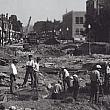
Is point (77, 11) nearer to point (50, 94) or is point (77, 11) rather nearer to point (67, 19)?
point (67, 19)

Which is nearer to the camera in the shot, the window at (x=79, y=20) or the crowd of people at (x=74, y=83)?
the crowd of people at (x=74, y=83)

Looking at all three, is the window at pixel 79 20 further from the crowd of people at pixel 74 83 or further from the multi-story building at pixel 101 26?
the crowd of people at pixel 74 83

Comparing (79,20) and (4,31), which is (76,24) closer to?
(79,20)

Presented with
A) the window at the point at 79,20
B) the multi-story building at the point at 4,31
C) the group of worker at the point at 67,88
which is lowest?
the group of worker at the point at 67,88

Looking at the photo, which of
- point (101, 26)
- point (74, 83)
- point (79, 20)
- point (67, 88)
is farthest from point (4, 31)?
point (74, 83)

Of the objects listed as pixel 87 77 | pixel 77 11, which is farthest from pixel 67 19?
pixel 87 77

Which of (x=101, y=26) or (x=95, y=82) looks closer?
(x=95, y=82)

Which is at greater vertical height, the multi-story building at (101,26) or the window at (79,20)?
the window at (79,20)

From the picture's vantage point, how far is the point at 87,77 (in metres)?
24.4

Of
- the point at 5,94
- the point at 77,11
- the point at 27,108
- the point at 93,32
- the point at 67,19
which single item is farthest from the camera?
the point at 67,19

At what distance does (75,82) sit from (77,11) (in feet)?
276

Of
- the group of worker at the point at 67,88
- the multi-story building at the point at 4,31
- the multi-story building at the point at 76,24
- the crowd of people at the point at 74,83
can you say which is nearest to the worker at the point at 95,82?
the crowd of people at the point at 74,83

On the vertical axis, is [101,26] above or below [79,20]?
below

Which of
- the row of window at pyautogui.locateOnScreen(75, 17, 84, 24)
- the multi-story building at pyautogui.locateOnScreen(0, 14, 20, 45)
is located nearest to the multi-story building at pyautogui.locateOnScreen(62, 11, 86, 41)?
the row of window at pyautogui.locateOnScreen(75, 17, 84, 24)
